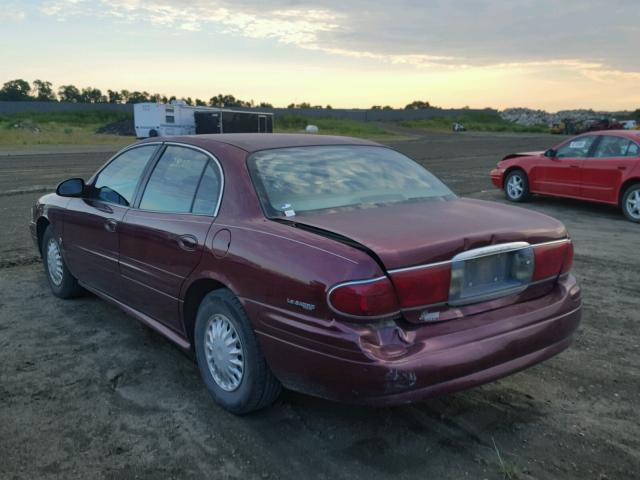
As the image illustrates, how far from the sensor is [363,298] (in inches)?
109

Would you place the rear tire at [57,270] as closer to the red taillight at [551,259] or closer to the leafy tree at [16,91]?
the red taillight at [551,259]

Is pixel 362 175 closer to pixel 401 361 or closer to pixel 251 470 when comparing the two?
pixel 401 361

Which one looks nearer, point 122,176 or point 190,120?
point 122,176

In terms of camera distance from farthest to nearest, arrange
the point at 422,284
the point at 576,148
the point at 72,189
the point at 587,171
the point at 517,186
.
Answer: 1. the point at 517,186
2. the point at 576,148
3. the point at 587,171
4. the point at 72,189
5. the point at 422,284

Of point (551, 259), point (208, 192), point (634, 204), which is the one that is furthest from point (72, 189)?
point (634, 204)

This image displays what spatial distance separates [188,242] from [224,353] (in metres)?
0.71

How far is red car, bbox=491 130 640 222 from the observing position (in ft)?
33.3

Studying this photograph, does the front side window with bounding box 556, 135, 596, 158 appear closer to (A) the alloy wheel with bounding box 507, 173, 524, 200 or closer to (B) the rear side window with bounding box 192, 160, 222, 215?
(A) the alloy wheel with bounding box 507, 173, 524, 200

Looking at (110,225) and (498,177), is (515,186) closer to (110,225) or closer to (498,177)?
(498,177)

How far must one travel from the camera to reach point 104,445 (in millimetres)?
3193

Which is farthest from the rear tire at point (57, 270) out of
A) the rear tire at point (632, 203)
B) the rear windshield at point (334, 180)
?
the rear tire at point (632, 203)

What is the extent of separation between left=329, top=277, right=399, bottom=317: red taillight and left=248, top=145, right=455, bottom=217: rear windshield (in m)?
Answer: 0.78

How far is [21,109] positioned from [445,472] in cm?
8317

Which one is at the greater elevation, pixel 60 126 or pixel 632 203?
pixel 632 203
